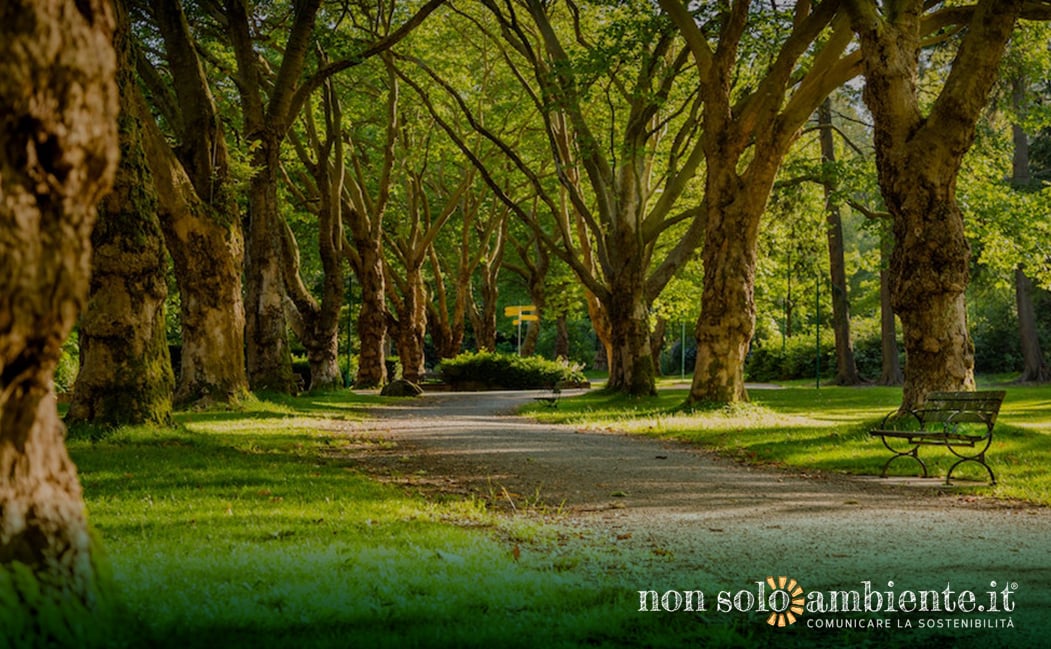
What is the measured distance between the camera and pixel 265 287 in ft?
71.5

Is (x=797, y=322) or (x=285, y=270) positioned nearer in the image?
(x=285, y=270)

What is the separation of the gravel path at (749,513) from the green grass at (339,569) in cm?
68

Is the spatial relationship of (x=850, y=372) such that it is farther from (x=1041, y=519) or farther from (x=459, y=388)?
(x=1041, y=519)

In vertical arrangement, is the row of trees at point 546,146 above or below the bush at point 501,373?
above

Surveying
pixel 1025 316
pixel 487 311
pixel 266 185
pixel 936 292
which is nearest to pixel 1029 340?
pixel 1025 316

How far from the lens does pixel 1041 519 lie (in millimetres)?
8422

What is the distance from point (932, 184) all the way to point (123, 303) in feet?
35.3

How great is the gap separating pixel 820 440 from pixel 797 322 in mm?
53912

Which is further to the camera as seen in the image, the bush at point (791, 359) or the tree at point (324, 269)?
the bush at point (791, 359)

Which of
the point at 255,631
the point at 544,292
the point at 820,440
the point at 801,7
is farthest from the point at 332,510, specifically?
the point at 544,292

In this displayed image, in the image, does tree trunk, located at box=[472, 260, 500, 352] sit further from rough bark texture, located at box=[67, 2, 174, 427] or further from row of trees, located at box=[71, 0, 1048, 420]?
rough bark texture, located at box=[67, 2, 174, 427]

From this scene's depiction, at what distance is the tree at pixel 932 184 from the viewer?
14203 mm

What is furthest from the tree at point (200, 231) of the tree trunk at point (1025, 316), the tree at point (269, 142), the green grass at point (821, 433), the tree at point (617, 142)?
the tree trunk at point (1025, 316)

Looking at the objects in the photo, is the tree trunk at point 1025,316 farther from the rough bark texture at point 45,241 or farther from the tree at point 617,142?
the rough bark texture at point 45,241
